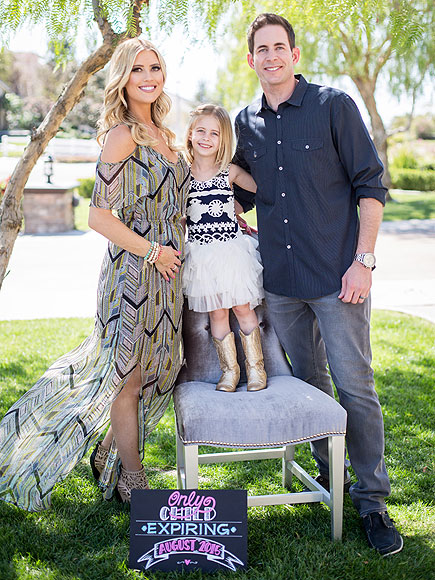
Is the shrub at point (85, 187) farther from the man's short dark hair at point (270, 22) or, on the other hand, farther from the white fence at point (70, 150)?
the man's short dark hair at point (270, 22)

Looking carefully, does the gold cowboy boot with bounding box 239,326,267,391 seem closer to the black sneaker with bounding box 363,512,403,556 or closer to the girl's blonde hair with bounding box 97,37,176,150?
the black sneaker with bounding box 363,512,403,556

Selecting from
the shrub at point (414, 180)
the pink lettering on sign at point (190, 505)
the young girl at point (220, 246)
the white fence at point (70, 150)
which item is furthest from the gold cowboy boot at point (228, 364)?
the white fence at point (70, 150)

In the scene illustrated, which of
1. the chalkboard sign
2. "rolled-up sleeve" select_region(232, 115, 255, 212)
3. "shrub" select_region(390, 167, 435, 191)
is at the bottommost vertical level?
"shrub" select_region(390, 167, 435, 191)

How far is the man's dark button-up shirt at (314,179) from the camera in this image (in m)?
2.67

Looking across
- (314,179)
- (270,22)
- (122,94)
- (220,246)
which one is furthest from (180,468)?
(270,22)

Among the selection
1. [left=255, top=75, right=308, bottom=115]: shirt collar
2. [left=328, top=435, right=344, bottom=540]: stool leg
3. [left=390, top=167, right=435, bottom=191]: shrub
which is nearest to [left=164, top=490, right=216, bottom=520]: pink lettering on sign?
[left=328, top=435, right=344, bottom=540]: stool leg

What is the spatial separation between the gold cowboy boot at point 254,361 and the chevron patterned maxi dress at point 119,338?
32cm

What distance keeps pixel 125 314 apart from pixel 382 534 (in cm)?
138

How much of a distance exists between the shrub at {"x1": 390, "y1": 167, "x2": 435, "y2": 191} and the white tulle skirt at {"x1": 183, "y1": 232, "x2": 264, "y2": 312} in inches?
813

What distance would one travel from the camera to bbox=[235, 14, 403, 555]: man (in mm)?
2668

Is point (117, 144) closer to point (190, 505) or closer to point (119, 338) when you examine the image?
point (119, 338)

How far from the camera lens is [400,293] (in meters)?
7.63

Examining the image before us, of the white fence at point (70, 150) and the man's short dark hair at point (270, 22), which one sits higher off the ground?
the man's short dark hair at point (270, 22)

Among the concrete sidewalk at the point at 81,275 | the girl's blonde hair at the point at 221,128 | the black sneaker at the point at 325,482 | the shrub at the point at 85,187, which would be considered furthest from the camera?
the shrub at the point at 85,187
